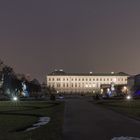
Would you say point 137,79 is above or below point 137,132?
above

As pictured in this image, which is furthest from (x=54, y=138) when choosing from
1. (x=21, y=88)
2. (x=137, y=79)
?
(x=137, y=79)

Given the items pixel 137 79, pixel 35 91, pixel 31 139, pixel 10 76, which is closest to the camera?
pixel 31 139

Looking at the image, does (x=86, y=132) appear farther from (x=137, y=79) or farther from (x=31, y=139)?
(x=137, y=79)

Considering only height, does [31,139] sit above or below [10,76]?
below

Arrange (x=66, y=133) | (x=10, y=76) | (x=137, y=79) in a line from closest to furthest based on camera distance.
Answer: (x=66, y=133) < (x=10, y=76) < (x=137, y=79)

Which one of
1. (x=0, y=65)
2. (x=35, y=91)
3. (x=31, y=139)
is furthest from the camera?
(x=35, y=91)

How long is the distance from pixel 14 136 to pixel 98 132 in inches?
192

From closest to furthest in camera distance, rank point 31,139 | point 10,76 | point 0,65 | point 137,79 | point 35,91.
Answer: point 31,139, point 0,65, point 10,76, point 137,79, point 35,91

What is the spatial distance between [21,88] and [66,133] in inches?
5116

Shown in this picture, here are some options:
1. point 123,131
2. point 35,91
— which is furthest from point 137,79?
point 123,131

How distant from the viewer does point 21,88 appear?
151m

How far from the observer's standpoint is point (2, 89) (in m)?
139

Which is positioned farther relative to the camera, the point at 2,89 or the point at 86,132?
the point at 2,89

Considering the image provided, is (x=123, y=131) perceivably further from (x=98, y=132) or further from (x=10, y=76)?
(x=10, y=76)
